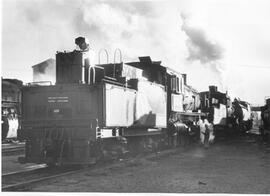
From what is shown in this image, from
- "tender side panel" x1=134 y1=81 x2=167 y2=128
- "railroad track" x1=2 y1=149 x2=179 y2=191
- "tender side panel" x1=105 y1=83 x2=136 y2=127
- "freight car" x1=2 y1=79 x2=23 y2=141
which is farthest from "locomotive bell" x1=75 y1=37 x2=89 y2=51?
"freight car" x1=2 y1=79 x2=23 y2=141

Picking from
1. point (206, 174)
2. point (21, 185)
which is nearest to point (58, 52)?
point (21, 185)

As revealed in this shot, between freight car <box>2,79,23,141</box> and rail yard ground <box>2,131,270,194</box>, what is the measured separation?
848 cm

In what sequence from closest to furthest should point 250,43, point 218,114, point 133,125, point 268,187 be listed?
1. point 268,187
2. point 250,43
3. point 133,125
4. point 218,114

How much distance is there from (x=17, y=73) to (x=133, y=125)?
12.0 ft

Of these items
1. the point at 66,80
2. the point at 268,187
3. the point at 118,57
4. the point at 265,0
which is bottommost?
the point at 268,187

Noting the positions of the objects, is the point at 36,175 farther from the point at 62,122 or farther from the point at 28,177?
the point at 62,122

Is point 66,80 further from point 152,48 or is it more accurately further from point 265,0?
point 265,0

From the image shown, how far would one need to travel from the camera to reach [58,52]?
1032cm

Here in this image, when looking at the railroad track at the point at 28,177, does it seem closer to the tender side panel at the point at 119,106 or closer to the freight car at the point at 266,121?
the tender side panel at the point at 119,106

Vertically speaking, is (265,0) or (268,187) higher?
(265,0)

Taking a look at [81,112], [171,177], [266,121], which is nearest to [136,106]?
[81,112]

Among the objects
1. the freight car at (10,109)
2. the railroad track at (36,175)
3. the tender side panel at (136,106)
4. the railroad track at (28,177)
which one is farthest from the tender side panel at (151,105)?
the freight car at (10,109)

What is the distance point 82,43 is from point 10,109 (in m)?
12.3

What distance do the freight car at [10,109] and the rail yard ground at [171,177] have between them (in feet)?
27.8
